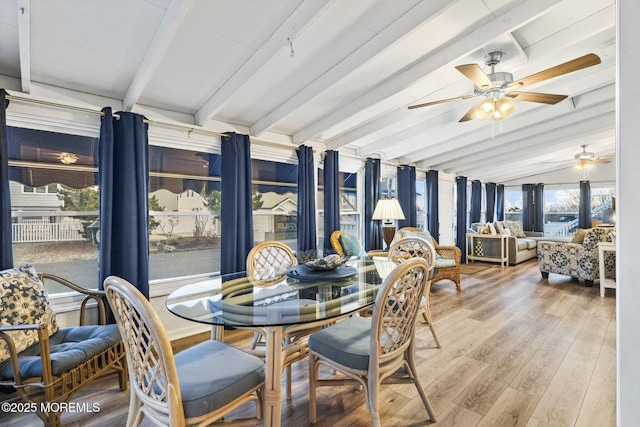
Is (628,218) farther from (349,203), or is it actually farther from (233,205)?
(349,203)

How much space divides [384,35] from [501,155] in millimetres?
5242

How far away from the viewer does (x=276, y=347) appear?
149 centimetres

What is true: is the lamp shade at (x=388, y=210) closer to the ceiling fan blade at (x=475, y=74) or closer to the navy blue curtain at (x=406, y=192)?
the navy blue curtain at (x=406, y=192)

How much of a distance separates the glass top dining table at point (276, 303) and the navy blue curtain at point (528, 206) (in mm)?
8899

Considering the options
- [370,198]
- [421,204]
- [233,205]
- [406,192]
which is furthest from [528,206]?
[233,205]

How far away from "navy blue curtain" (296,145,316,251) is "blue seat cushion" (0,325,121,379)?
2242 millimetres

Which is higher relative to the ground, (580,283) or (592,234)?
(592,234)

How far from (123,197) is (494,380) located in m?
3.20

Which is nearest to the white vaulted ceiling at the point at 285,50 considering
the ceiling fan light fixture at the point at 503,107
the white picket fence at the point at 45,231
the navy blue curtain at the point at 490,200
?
the ceiling fan light fixture at the point at 503,107

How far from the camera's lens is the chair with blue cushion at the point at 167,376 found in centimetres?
116

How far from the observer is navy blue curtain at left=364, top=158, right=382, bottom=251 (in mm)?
4922

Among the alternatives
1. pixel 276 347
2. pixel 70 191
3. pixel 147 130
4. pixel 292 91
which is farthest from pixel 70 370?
pixel 292 91

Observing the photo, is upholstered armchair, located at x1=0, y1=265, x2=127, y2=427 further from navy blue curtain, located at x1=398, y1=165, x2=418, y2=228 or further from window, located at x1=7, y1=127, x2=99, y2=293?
navy blue curtain, located at x1=398, y1=165, x2=418, y2=228

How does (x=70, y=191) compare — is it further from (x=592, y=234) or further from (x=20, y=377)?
(x=592, y=234)
